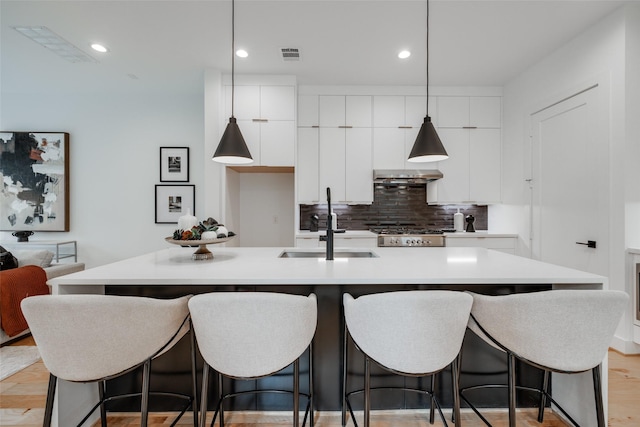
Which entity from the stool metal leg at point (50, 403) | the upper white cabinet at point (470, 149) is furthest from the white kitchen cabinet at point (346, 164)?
the stool metal leg at point (50, 403)

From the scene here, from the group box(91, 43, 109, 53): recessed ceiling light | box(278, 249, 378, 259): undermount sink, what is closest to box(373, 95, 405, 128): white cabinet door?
box(278, 249, 378, 259): undermount sink

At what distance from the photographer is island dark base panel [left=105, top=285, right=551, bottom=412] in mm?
1711

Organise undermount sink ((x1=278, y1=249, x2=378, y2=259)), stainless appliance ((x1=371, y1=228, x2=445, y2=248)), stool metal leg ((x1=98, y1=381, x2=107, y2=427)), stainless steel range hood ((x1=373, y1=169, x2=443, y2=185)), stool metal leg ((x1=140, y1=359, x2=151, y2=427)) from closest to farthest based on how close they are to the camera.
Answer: stool metal leg ((x1=140, y1=359, x2=151, y2=427))
stool metal leg ((x1=98, y1=381, x2=107, y2=427))
undermount sink ((x1=278, y1=249, x2=378, y2=259))
stainless appliance ((x1=371, y1=228, x2=445, y2=248))
stainless steel range hood ((x1=373, y1=169, x2=443, y2=185))

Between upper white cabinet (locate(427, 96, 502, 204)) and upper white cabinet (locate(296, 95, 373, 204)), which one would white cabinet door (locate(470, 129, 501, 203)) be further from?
upper white cabinet (locate(296, 95, 373, 204))

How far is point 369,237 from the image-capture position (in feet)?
11.9

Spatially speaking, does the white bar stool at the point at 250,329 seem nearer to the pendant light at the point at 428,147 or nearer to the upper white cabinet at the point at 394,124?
the pendant light at the point at 428,147

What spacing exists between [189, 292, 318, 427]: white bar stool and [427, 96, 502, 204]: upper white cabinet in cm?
330

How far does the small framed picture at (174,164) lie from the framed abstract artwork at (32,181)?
4.26 ft

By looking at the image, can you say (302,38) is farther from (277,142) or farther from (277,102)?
(277,142)

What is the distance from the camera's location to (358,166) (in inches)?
156

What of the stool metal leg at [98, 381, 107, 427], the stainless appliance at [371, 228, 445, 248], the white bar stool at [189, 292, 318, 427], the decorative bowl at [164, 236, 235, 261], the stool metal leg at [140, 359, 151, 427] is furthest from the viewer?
the stainless appliance at [371, 228, 445, 248]

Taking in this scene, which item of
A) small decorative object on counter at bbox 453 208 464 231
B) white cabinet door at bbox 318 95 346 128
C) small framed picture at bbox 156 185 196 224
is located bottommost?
small decorative object on counter at bbox 453 208 464 231

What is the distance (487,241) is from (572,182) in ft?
3.49

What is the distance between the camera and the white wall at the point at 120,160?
4.30 meters
